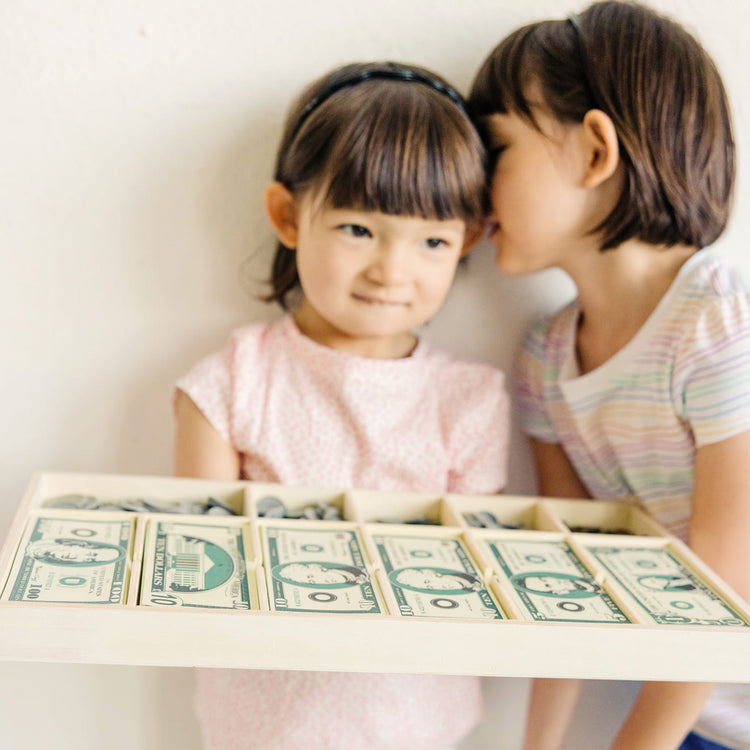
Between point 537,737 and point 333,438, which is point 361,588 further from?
point 537,737

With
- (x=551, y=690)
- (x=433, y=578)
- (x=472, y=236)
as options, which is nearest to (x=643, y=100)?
(x=472, y=236)

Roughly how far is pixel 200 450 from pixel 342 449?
0.12 metres

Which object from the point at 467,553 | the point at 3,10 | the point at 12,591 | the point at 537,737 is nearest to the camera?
the point at 12,591

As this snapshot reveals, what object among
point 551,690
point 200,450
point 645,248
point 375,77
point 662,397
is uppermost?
point 375,77

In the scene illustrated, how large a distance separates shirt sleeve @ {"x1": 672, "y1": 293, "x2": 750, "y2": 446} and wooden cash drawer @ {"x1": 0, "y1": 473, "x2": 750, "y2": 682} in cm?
10

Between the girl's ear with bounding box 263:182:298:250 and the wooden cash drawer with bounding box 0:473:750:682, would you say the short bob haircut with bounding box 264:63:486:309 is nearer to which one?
the girl's ear with bounding box 263:182:298:250

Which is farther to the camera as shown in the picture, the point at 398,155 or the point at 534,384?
the point at 534,384

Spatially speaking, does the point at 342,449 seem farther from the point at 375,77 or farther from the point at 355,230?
the point at 375,77

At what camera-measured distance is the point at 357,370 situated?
0.80m

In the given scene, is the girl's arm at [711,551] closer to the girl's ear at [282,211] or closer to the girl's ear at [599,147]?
the girl's ear at [599,147]

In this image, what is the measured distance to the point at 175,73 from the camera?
785 mm

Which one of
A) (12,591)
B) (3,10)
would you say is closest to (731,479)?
(12,591)

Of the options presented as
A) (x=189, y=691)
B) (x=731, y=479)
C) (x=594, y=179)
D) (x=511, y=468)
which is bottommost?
(x=189, y=691)

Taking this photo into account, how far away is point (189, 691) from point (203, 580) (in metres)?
0.39
